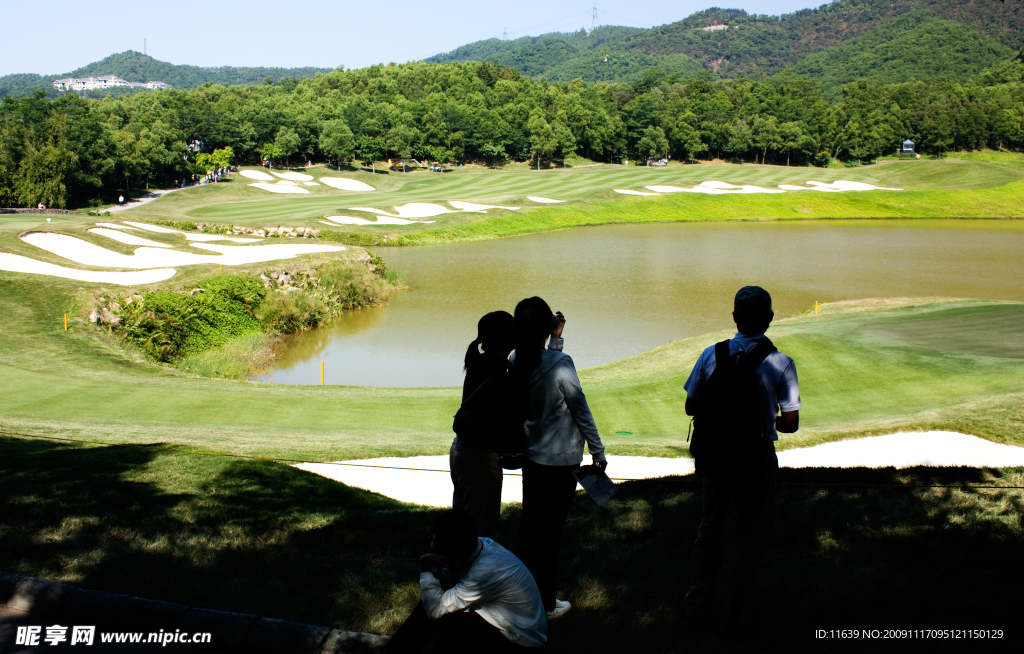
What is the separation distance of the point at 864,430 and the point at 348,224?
1504 inches

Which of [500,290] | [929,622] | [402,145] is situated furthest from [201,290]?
[402,145]

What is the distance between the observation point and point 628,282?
31.3 meters

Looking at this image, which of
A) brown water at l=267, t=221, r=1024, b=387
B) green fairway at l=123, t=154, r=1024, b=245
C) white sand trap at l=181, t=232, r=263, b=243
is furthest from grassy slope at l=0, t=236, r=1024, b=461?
green fairway at l=123, t=154, r=1024, b=245

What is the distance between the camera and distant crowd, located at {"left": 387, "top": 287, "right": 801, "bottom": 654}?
137 inches

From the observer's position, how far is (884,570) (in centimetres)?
445

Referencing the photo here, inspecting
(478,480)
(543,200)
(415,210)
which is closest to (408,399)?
(478,480)

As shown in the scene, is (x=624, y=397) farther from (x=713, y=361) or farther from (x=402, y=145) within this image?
(x=402, y=145)

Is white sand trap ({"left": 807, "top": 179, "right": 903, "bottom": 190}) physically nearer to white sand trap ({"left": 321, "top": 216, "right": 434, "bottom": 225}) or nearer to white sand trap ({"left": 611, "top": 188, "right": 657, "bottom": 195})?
white sand trap ({"left": 611, "top": 188, "right": 657, "bottom": 195})

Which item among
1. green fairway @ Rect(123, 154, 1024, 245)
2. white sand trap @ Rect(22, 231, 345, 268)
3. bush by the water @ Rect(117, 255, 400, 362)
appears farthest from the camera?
green fairway @ Rect(123, 154, 1024, 245)

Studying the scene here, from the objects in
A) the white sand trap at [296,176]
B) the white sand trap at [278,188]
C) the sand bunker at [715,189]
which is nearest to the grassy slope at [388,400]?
the white sand trap at [278,188]

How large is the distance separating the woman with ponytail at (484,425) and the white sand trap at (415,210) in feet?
151

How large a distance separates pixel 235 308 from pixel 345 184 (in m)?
46.3

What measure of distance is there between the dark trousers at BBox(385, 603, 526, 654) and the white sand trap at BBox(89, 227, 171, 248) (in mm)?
29832

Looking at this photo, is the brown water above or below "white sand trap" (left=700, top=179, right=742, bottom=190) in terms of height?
below
